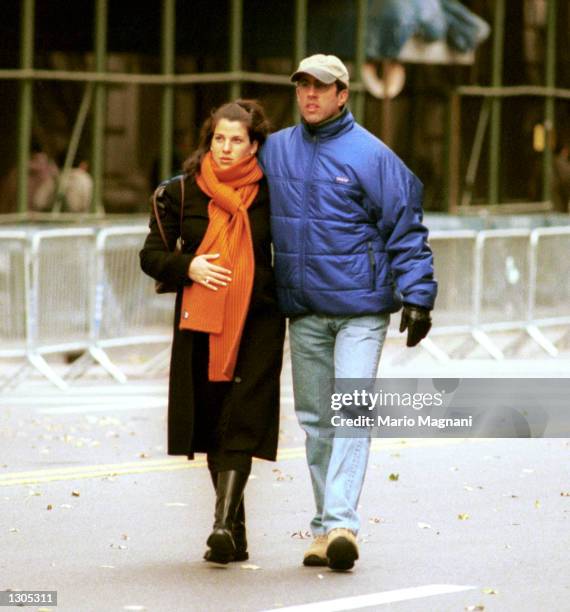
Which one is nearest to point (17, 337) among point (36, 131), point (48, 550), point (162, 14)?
point (36, 131)

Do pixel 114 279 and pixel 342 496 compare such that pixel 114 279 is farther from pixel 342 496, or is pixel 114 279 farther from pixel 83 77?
pixel 342 496

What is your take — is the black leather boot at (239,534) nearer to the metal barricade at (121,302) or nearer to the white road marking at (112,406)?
the white road marking at (112,406)

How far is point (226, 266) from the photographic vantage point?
8008 mm

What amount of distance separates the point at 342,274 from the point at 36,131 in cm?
1073

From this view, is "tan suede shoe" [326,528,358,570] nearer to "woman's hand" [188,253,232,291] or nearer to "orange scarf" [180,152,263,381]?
"orange scarf" [180,152,263,381]

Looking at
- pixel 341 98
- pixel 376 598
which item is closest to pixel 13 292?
pixel 341 98

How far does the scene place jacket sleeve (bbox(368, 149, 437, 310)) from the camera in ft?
26.0

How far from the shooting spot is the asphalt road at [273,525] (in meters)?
7.55

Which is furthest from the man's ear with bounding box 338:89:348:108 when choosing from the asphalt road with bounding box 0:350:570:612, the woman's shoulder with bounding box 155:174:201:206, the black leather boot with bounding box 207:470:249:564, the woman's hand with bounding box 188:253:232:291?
the asphalt road with bounding box 0:350:570:612

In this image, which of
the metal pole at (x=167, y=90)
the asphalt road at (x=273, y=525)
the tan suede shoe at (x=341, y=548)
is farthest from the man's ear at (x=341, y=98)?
the metal pole at (x=167, y=90)

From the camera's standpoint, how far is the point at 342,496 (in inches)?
315

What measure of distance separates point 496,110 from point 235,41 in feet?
16.7

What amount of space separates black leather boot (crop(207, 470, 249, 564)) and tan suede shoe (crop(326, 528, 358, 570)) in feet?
1.21

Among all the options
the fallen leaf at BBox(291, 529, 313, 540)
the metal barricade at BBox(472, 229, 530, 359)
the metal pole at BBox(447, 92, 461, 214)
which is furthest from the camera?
the metal pole at BBox(447, 92, 461, 214)
